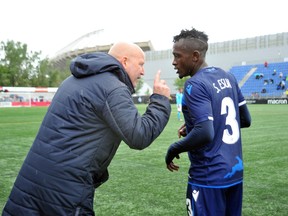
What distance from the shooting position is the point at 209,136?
239 centimetres

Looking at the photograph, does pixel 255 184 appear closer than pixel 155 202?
No

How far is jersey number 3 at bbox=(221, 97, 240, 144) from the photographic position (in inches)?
101

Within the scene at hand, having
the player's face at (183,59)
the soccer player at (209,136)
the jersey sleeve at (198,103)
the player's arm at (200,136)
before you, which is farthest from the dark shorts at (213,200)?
the player's face at (183,59)

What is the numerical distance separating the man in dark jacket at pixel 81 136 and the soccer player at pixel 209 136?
1.05 feet

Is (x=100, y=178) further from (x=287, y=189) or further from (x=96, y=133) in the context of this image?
(x=287, y=189)

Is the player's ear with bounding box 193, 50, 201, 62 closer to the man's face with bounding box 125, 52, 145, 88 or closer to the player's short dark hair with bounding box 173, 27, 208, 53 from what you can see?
the player's short dark hair with bounding box 173, 27, 208, 53

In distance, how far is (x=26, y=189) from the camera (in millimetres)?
2221

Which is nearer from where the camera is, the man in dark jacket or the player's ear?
the man in dark jacket

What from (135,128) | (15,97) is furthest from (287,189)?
(15,97)

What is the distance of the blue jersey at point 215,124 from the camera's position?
2.47 metres

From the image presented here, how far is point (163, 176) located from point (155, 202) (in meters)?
1.53

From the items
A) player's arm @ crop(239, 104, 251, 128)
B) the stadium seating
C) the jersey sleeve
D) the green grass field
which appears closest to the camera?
the jersey sleeve

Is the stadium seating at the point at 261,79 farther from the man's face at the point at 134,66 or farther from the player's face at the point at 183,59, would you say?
the man's face at the point at 134,66

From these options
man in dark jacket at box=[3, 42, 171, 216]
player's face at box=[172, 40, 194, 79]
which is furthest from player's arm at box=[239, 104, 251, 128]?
man in dark jacket at box=[3, 42, 171, 216]
